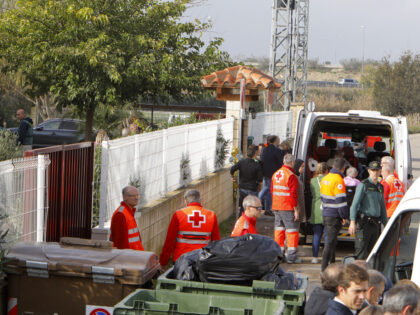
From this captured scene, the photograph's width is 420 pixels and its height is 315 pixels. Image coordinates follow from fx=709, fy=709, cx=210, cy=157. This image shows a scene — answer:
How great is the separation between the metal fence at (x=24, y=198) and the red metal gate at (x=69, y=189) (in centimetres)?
Result: 17

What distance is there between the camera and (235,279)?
5.52 metres

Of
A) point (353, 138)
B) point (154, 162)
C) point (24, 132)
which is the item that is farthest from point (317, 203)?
point (24, 132)

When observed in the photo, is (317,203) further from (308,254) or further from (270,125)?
(270,125)

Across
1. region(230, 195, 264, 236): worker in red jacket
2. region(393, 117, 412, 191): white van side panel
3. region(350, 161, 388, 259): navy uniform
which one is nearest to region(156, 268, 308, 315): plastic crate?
region(230, 195, 264, 236): worker in red jacket

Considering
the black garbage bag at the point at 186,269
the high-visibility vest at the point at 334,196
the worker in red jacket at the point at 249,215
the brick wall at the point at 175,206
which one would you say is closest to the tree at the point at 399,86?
the brick wall at the point at 175,206

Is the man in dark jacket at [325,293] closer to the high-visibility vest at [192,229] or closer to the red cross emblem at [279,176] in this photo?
the high-visibility vest at [192,229]

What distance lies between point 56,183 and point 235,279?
247 cm

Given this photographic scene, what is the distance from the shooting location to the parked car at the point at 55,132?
25828 millimetres

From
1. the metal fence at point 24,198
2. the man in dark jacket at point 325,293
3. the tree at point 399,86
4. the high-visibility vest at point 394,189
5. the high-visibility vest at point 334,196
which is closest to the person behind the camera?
the man in dark jacket at point 325,293

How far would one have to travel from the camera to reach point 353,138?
14531 millimetres

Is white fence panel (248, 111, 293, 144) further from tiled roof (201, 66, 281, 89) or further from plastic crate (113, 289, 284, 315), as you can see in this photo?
plastic crate (113, 289, 284, 315)

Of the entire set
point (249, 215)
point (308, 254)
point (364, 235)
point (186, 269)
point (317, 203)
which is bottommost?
point (308, 254)

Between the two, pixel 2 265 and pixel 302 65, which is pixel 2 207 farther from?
pixel 302 65

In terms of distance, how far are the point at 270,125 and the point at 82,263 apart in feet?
61.8
